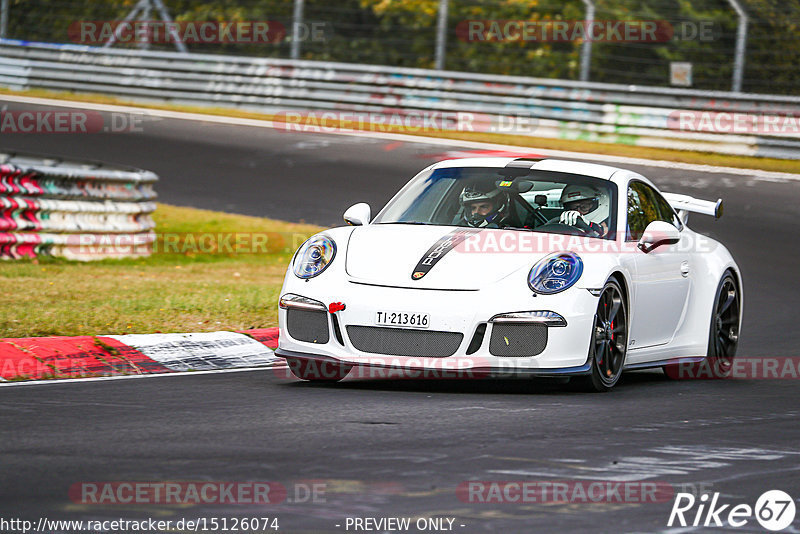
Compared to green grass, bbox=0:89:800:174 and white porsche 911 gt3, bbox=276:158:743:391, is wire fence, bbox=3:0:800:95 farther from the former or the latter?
white porsche 911 gt3, bbox=276:158:743:391

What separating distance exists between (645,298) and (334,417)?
2451 mm

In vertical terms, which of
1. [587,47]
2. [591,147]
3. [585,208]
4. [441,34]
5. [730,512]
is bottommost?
[730,512]

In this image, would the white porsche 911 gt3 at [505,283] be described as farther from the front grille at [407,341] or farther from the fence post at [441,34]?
the fence post at [441,34]

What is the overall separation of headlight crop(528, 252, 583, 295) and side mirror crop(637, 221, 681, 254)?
2.65 ft

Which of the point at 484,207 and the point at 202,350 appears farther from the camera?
the point at 202,350

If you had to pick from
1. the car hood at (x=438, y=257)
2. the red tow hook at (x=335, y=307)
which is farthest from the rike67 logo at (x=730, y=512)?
the red tow hook at (x=335, y=307)

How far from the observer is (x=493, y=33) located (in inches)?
995

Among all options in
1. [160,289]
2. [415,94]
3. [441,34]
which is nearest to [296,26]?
[415,94]

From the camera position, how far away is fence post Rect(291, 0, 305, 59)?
79.4 feet

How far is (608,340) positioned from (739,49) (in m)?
14.0

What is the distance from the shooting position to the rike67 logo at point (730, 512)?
15.3 ft

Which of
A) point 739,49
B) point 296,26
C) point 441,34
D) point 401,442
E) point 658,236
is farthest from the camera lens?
point 296,26

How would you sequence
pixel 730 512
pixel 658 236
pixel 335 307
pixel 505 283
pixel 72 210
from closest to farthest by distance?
1. pixel 730 512
2. pixel 505 283
3. pixel 335 307
4. pixel 658 236
5. pixel 72 210

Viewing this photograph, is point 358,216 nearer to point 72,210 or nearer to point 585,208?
point 585,208
